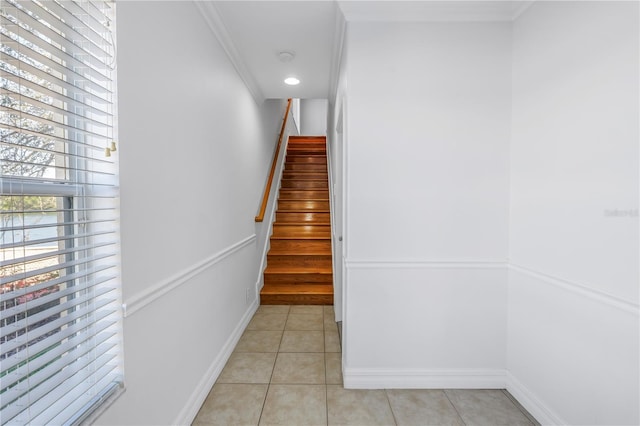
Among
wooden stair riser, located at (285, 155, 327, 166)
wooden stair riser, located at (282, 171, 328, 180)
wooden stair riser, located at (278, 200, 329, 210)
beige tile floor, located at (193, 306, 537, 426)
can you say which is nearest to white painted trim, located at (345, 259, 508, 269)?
beige tile floor, located at (193, 306, 537, 426)

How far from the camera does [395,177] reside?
6.09 feet

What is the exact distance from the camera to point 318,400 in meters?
1.78

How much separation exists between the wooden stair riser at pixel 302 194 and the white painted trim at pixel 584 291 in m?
3.25

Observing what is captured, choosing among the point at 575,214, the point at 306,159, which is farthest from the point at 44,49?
the point at 306,159

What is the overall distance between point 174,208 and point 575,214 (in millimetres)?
1886

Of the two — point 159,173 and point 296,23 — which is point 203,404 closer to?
point 159,173

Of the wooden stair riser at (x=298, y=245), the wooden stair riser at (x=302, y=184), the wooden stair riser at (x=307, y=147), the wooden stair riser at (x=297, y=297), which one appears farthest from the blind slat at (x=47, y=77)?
the wooden stair riser at (x=307, y=147)

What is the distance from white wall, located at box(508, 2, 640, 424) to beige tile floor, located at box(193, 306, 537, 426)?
0.30 metres

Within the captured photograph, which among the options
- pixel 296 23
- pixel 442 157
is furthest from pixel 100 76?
pixel 442 157

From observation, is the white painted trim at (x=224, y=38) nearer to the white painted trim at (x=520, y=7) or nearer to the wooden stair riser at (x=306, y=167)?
the white painted trim at (x=520, y=7)

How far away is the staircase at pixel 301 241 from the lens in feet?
10.9

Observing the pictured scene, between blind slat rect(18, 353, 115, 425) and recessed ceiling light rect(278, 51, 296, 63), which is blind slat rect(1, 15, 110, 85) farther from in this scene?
recessed ceiling light rect(278, 51, 296, 63)

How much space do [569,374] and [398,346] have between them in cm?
83

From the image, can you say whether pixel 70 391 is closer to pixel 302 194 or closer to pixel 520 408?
pixel 520 408
